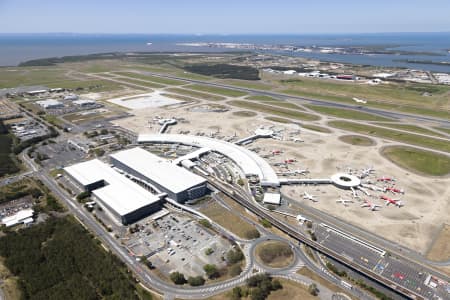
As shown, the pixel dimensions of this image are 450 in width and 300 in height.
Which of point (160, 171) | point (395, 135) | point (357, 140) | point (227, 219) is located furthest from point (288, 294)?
point (395, 135)

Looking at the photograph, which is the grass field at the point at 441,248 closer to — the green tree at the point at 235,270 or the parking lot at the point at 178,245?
the green tree at the point at 235,270

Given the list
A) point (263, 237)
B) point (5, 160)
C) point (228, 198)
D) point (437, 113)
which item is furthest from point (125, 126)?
point (437, 113)

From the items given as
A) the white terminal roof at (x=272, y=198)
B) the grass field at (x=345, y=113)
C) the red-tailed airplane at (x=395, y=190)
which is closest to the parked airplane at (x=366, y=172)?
the red-tailed airplane at (x=395, y=190)

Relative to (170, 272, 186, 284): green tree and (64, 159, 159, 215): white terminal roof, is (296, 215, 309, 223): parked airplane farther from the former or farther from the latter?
(64, 159, 159, 215): white terminal roof

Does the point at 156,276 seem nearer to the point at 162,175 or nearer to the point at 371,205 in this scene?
the point at 162,175

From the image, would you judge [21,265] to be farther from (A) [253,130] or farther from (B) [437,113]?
(B) [437,113]
